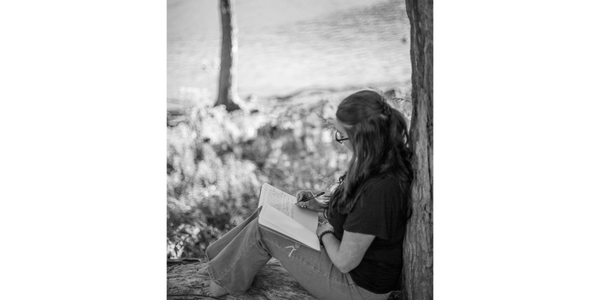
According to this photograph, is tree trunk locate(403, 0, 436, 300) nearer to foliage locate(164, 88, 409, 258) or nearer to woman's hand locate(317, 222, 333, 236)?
woman's hand locate(317, 222, 333, 236)

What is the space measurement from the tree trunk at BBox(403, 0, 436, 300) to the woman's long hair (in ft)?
0.24

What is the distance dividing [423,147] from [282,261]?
80 centimetres

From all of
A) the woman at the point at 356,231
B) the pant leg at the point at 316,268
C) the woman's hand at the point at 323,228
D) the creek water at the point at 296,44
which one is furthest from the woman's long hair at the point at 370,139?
the creek water at the point at 296,44

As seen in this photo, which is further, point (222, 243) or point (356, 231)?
point (222, 243)

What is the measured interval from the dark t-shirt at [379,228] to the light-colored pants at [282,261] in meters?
0.06

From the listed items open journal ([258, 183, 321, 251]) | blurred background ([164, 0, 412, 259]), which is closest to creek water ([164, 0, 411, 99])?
blurred background ([164, 0, 412, 259])

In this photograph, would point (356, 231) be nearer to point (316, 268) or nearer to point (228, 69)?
point (316, 268)

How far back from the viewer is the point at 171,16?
25.8ft

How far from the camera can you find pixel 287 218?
2412 mm

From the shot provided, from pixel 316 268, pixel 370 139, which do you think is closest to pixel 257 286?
pixel 316 268
